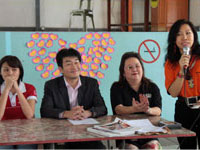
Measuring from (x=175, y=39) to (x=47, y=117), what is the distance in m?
1.18

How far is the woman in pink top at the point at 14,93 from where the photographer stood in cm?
246

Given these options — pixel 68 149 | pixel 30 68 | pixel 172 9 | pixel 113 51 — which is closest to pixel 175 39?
pixel 68 149

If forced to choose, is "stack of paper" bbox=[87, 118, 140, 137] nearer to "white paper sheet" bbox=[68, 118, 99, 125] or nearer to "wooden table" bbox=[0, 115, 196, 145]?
"wooden table" bbox=[0, 115, 196, 145]

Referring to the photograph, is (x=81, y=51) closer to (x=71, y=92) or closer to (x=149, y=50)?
(x=149, y=50)

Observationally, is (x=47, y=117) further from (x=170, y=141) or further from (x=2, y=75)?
(x=170, y=141)

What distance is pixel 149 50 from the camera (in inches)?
176

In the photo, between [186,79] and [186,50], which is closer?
[186,50]

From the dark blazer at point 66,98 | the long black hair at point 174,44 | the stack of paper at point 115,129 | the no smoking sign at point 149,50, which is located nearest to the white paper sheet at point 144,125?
the stack of paper at point 115,129

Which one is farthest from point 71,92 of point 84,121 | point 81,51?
point 81,51

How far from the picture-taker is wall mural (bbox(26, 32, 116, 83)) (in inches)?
165

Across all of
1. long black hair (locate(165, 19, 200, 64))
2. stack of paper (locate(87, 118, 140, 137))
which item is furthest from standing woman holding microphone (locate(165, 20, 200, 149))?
stack of paper (locate(87, 118, 140, 137))

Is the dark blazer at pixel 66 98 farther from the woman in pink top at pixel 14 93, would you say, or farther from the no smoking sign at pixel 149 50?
the no smoking sign at pixel 149 50

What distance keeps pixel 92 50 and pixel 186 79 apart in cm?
231

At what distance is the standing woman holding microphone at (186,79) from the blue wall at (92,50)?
2.12 m
